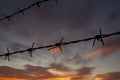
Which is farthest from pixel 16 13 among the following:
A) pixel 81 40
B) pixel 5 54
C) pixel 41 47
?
pixel 81 40

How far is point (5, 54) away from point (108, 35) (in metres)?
4.60

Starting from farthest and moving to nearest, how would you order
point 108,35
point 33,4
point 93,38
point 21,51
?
point 33,4 < point 21,51 < point 93,38 < point 108,35

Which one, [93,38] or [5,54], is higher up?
[5,54]

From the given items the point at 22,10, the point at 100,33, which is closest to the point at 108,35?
the point at 100,33

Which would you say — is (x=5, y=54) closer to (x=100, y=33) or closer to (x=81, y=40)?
(x=81, y=40)

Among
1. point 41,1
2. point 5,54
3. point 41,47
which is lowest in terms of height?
point 41,47

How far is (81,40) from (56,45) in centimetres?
114

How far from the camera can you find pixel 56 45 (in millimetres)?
6234

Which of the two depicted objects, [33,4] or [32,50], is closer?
[32,50]

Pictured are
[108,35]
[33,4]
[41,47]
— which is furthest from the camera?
[33,4]

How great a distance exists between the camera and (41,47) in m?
6.19

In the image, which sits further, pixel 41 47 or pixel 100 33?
pixel 41 47

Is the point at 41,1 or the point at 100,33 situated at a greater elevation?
the point at 41,1

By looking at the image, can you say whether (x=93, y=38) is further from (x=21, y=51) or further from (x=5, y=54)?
(x=5, y=54)
